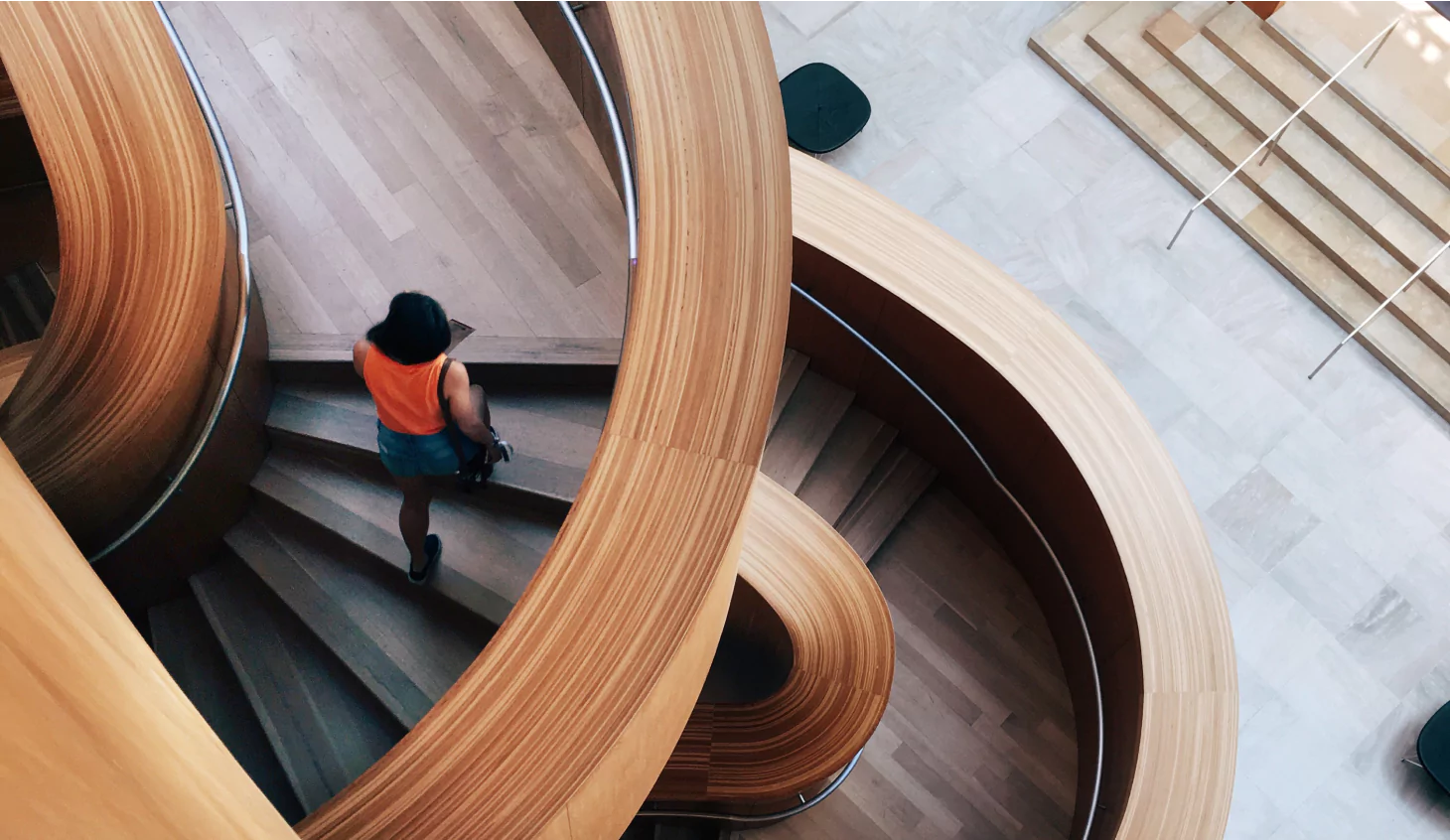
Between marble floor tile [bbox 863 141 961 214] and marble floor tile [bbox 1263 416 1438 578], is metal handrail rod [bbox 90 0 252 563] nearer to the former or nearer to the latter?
marble floor tile [bbox 863 141 961 214]

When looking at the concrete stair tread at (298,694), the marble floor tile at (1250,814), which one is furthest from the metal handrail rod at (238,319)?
the marble floor tile at (1250,814)

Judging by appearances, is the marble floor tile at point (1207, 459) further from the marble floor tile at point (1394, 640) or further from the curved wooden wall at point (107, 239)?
the curved wooden wall at point (107, 239)

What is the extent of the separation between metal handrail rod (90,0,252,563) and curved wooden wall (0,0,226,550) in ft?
0.36

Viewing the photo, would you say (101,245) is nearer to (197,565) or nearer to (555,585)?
(197,565)

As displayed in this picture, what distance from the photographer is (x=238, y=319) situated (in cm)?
477

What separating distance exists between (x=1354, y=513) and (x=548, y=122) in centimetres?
538

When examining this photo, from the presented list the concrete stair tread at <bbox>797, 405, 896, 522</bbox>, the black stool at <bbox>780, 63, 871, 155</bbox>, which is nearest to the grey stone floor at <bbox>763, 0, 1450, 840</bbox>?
the black stool at <bbox>780, 63, 871, 155</bbox>

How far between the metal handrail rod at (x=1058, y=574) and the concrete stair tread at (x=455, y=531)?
7.29ft

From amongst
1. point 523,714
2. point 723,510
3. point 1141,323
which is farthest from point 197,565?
point 1141,323

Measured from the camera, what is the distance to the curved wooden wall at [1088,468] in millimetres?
5301

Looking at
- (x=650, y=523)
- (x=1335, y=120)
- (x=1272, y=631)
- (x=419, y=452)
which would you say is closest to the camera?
(x=650, y=523)

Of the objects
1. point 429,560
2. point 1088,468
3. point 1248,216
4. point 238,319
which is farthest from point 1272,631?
point 238,319

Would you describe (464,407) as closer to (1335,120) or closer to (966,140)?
(966,140)

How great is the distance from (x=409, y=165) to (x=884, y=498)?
331cm
